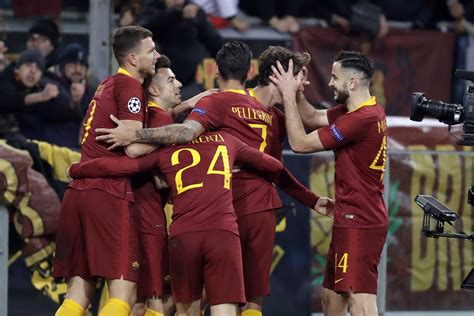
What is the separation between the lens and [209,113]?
26.7 ft

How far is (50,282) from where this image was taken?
9.88m

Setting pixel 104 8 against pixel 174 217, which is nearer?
pixel 174 217

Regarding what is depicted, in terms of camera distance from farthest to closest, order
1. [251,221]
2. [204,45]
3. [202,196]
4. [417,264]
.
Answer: [204,45], [417,264], [251,221], [202,196]

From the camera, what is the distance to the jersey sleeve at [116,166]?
7.93 metres

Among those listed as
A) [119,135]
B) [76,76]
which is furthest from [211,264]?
[76,76]

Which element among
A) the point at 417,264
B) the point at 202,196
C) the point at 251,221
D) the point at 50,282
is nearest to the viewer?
the point at 202,196

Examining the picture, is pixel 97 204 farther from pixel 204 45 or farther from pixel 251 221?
pixel 204 45

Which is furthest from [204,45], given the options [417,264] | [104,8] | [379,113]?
[379,113]

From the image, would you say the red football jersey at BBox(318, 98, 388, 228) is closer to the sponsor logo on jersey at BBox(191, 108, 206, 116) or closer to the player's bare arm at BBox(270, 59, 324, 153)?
the player's bare arm at BBox(270, 59, 324, 153)

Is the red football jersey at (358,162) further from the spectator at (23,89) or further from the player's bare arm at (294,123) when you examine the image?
the spectator at (23,89)

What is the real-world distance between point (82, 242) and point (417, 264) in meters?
3.51

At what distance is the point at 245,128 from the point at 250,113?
104 millimetres

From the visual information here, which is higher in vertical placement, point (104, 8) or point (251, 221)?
point (104, 8)

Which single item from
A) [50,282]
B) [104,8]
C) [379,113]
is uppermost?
[104,8]
